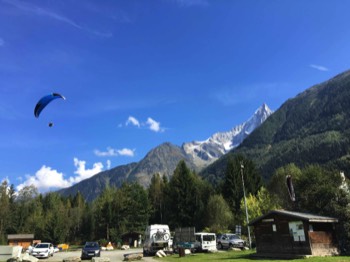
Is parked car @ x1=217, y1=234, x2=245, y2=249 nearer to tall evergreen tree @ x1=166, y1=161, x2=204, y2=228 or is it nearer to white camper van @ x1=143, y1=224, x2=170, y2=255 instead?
white camper van @ x1=143, y1=224, x2=170, y2=255

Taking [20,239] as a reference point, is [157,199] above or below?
above

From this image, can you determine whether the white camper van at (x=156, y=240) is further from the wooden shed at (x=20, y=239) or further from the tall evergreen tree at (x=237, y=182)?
the wooden shed at (x=20, y=239)

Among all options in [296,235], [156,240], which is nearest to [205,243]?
[156,240]

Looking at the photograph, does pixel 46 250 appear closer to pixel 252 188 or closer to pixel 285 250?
pixel 285 250

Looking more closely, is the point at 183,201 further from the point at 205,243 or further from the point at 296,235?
the point at 296,235

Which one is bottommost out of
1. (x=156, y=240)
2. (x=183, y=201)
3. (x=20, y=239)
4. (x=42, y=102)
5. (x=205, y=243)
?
(x=205, y=243)

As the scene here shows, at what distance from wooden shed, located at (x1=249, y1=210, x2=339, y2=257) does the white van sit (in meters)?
9.01

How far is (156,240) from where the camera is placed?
138 ft

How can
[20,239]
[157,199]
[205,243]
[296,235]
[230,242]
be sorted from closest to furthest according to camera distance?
[296,235], [205,243], [230,242], [20,239], [157,199]

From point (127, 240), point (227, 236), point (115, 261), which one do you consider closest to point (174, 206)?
point (127, 240)

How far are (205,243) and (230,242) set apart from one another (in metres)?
5.16

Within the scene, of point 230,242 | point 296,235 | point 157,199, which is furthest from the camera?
point 157,199

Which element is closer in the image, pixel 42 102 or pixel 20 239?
pixel 42 102

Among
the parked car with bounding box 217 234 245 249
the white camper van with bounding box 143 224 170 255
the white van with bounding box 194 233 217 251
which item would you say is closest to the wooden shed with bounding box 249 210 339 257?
the white van with bounding box 194 233 217 251
